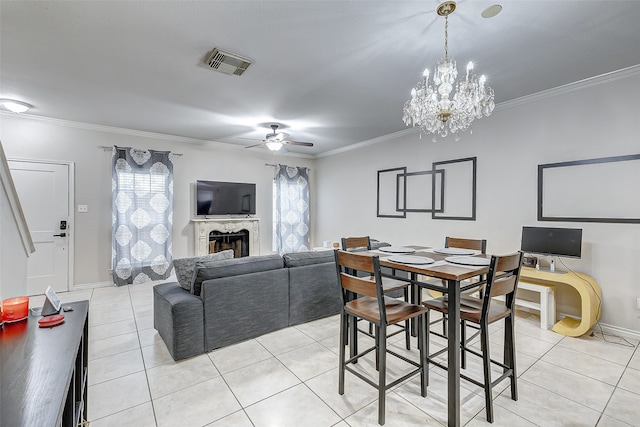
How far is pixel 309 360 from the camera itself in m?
2.47

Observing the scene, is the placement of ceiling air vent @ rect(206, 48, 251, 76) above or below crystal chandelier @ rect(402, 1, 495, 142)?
above

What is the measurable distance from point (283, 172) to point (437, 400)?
18.0 feet

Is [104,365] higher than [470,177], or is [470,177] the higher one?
[470,177]

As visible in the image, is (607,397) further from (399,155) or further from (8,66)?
(8,66)

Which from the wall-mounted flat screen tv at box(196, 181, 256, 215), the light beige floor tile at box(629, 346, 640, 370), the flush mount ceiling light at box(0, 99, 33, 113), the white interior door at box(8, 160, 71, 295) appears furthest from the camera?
the wall-mounted flat screen tv at box(196, 181, 256, 215)

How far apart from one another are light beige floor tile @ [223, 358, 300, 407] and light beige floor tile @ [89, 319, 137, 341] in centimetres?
156

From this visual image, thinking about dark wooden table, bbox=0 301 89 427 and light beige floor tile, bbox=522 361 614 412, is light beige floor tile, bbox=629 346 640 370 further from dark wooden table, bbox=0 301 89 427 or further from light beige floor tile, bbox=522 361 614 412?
dark wooden table, bbox=0 301 89 427

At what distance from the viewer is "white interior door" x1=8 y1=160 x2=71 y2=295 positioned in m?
4.26

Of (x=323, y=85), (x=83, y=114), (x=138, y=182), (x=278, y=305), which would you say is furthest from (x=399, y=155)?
(x=83, y=114)

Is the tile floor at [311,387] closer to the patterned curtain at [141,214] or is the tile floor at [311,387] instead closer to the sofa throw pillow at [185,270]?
the sofa throw pillow at [185,270]

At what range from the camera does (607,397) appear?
199cm

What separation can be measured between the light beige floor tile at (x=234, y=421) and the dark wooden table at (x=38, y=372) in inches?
Result: 30.5

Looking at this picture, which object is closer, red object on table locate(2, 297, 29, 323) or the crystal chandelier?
red object on table locate(2, 297, 29, 323)

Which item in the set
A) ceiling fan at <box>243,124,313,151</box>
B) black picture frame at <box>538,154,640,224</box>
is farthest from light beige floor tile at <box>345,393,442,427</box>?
ceiling fan at <box>243,124,313,151</box>
